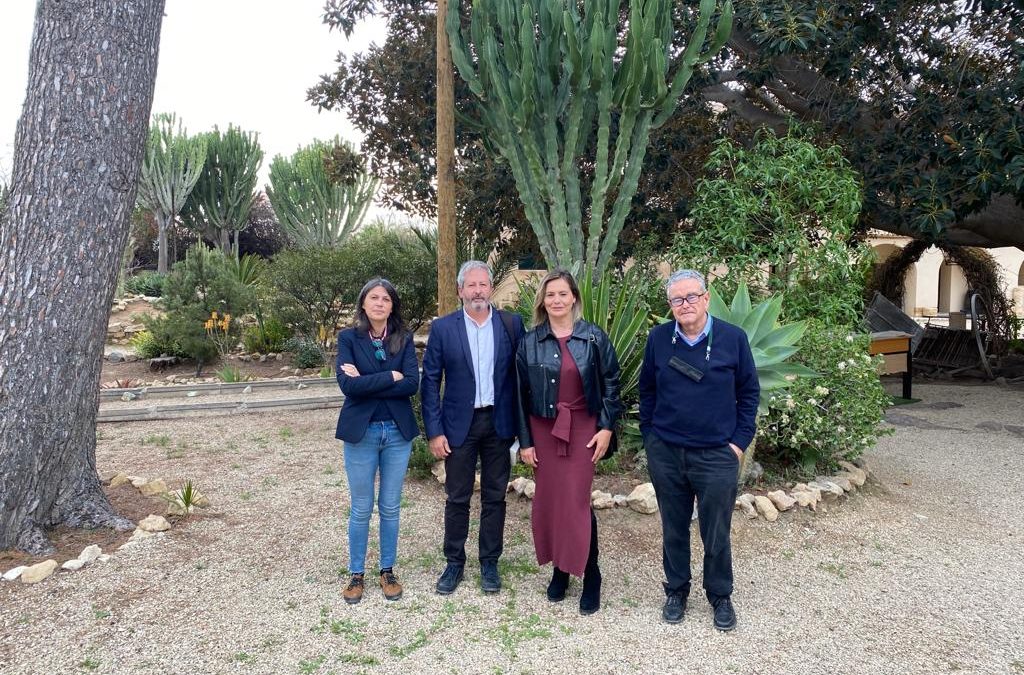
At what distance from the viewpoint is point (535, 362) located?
10.7ft

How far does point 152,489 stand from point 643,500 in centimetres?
326

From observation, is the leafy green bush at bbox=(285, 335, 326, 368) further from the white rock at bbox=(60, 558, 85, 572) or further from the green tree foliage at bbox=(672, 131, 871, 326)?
the white rock at bbox=(60, 558, 85, 572)

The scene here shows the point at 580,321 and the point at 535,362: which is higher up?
the point at 580,321

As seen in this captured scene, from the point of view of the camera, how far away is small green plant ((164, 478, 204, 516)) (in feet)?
15.0

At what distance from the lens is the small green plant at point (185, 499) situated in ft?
15.0

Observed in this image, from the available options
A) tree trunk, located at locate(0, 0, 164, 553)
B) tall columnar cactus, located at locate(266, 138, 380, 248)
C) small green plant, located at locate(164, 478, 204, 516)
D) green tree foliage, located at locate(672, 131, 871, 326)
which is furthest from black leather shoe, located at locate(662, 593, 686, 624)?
tall columnar cactus, located at locate(266, 138, 380, 248)

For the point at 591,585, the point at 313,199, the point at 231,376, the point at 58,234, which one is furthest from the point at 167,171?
the point at 591,585

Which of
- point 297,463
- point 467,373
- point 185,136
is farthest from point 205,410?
point 185,136

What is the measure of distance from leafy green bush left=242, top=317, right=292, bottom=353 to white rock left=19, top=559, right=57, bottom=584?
348 inches

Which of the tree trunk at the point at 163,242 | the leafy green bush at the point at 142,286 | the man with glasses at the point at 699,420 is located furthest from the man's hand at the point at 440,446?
the tree trunk at the point at 163,242

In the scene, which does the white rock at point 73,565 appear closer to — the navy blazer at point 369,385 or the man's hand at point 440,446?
the navy blazer at point 369,385

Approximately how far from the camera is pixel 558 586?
346 centimetres

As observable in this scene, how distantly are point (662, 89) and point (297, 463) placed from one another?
4.35 m

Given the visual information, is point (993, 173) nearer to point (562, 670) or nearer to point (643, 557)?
point (643, 557)
